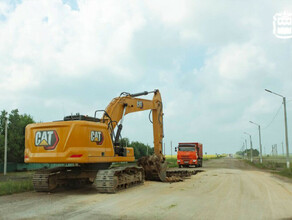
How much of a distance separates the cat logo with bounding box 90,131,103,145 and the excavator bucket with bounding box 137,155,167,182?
5.17 metres

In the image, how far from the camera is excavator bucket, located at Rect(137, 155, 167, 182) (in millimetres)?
17062

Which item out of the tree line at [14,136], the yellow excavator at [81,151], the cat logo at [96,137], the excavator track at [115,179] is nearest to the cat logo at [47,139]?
the yellow excavator at [81,151]

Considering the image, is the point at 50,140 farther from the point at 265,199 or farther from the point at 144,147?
the point at 144,147

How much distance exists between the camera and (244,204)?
9.84 m

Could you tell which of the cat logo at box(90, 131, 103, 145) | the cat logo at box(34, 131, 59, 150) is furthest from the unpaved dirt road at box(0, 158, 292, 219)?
the cat logo at box(90, 131, 103, 145)

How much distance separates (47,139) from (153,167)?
6.96 metres

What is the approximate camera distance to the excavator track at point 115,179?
1213 centimetres

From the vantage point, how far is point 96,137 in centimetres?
1241

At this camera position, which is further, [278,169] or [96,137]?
[278,169]

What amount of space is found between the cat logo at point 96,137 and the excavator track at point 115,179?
1216 mm

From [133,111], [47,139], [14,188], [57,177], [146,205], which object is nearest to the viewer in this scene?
[146,205]

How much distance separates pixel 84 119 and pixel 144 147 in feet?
196

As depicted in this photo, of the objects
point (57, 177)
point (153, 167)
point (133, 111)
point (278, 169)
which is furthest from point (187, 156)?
point (57, 177)

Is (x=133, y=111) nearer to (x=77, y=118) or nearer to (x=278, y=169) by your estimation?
(x=77, y=118)
